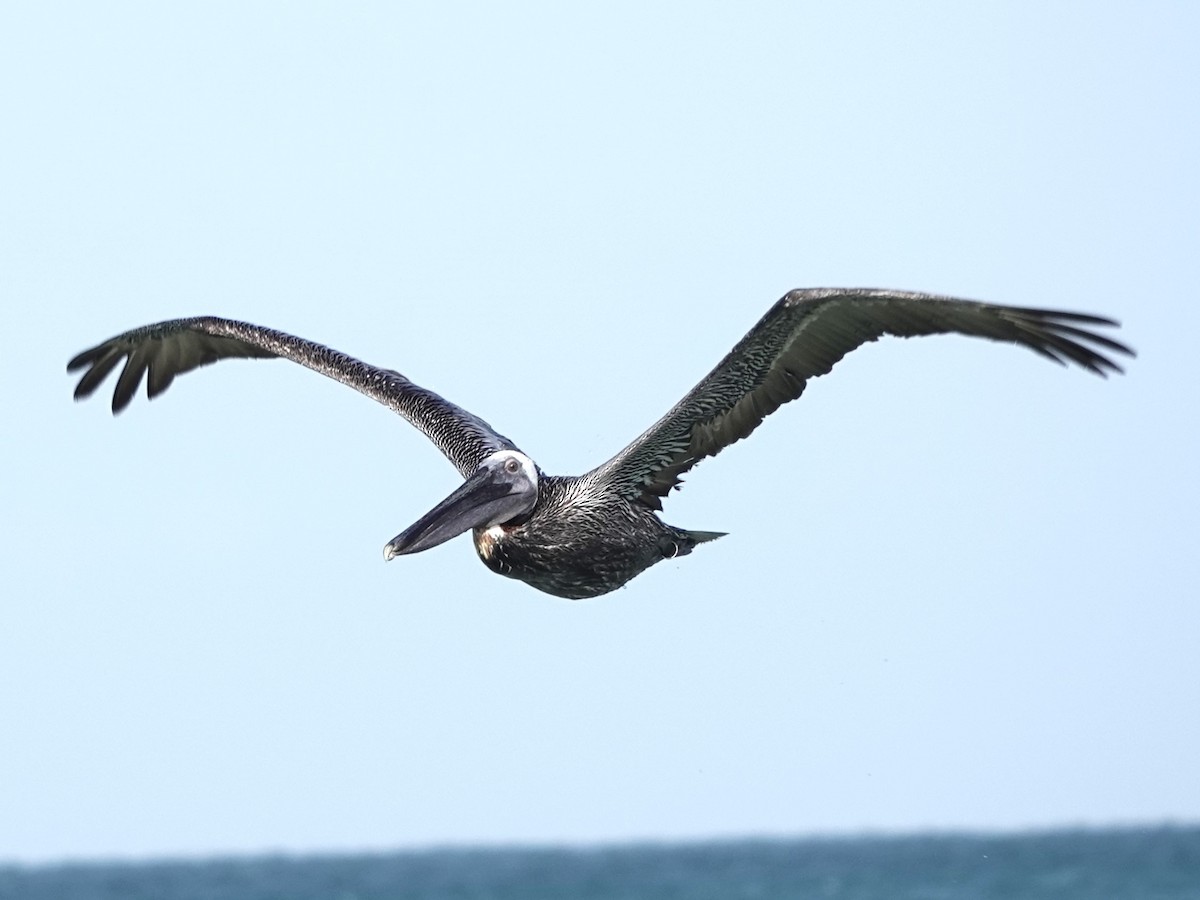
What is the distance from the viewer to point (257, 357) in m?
15.9

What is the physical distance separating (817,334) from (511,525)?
7.30 ft

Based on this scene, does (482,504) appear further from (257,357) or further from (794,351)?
(257,357)

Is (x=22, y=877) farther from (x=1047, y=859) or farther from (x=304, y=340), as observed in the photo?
(x=304, y=340)

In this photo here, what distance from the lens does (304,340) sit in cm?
1523

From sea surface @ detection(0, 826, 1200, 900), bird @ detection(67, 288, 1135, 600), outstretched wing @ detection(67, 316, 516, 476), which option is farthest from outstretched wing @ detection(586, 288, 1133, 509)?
sea surface @ detection(0, 826, 1200, 900)

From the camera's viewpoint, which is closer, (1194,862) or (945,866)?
(1194,862)

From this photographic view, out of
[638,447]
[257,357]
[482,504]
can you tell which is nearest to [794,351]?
[638,447]

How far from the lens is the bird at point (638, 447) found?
11.8 m

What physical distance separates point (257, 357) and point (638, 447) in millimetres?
3936

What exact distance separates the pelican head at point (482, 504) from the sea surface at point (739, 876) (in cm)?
3499

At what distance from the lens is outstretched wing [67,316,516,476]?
1428 centimetres

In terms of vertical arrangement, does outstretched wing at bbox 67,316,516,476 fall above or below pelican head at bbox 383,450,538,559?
above

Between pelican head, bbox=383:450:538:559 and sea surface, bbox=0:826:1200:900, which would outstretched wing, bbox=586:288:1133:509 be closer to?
pelican head, bbox=383:450:538:559

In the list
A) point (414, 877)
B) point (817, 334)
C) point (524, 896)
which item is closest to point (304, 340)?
point (817, 334)
